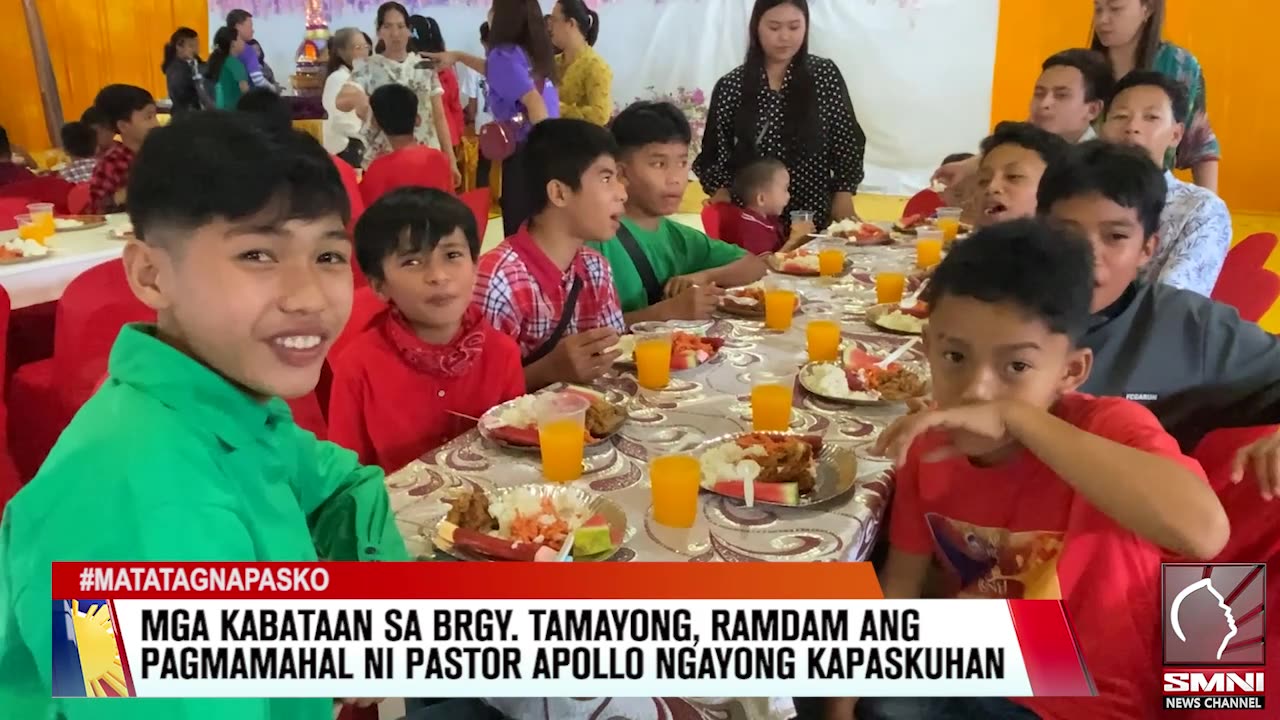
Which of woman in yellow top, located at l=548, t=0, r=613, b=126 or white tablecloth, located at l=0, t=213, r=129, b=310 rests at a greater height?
woman in yellow top, located at l=548, t=0, r=613, b=126

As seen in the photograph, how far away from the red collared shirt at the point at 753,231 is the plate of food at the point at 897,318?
105cm

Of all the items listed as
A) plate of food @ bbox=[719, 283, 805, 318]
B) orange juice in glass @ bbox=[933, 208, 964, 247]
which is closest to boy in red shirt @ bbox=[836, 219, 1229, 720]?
plate of food @ bbox=[719, 283, 805, 318]

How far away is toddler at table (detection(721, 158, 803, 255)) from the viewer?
3150 millimetres

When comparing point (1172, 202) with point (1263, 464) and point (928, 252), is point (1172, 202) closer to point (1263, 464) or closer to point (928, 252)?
point (928, 252)

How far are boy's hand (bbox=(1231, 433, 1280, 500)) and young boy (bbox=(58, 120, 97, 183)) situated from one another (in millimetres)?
4463

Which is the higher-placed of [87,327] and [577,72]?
[577,72]

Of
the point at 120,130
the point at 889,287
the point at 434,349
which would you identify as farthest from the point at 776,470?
the point at 120,130

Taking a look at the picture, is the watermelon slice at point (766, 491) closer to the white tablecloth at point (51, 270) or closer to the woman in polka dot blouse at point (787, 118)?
the white tablecloth at point (51, 270)

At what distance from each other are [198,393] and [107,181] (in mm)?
3256

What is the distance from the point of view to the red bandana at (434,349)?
62.8 inches

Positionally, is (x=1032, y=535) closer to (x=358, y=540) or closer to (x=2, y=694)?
(x=358, y=540)

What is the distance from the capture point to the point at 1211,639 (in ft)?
3.27

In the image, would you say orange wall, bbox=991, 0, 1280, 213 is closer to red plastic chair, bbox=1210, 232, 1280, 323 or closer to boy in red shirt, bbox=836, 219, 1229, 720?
red plastic chair, bbox=1210, 232, 1280, 323

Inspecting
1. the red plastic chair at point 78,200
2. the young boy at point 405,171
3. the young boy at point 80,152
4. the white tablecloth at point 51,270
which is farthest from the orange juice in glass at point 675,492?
the young boy at point 80,152
